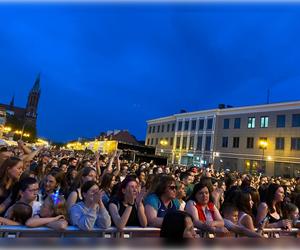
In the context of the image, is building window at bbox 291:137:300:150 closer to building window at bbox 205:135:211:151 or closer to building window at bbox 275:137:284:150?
building window at bbox 275:137:284:150

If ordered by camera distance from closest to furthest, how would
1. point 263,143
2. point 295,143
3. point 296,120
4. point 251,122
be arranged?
point 263,143 → point 295,143 → point 296,120 → point 251,122

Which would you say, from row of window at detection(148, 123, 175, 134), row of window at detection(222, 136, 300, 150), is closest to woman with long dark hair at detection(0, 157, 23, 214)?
row of window at detection(222, 136, 300, 150)

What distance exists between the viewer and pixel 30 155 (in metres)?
7.11

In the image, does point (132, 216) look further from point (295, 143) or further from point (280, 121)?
point (280, 121)

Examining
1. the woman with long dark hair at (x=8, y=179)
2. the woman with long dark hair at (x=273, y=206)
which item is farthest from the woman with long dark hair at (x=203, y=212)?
the woman with long dark hair at (x=8, y=179)

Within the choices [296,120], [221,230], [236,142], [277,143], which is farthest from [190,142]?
[221,230]

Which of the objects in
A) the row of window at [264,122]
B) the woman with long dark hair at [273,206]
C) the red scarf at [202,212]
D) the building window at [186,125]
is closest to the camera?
the red scarf at [202,212]

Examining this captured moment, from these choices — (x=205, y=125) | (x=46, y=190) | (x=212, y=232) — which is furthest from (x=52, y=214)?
(x=205, y=125)

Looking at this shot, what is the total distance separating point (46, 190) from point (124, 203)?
192 cm

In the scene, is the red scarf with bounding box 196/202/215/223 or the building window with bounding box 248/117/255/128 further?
the building window with bounding box 248/117/255/128

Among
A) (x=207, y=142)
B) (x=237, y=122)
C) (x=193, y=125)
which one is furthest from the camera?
(x=193, y=125)

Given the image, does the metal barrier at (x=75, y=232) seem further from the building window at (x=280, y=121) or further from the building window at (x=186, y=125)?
the building window at (x=186, y=125)

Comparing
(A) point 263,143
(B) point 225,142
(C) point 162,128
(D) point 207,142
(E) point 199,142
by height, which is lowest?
(A) point 263,143

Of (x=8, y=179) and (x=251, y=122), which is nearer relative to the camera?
(x=8, y=179)
